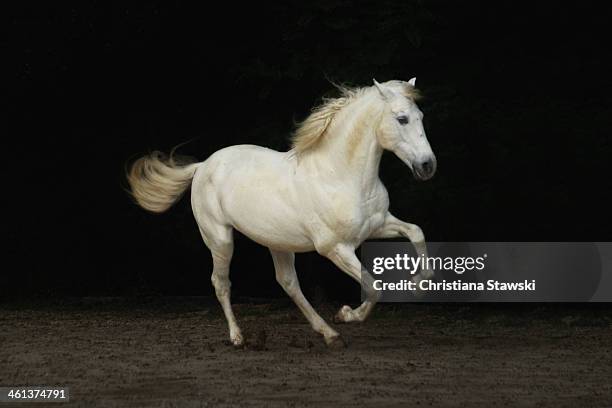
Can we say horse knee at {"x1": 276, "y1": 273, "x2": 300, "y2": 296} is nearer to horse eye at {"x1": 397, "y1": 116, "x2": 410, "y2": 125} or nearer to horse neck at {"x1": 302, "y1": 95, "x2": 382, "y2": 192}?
horse neck at {"x1": 302, "y1": 95, "x2": 382, "y2": 192}

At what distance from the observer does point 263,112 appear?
38.3 ft

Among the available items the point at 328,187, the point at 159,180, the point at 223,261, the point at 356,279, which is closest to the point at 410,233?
the point at 356,279

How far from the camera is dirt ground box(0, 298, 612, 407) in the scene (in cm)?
621

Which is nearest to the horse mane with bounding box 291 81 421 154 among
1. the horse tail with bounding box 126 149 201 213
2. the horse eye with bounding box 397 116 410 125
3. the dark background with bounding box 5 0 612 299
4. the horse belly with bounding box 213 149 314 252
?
the horse belly with bounding box 213 149 314 252

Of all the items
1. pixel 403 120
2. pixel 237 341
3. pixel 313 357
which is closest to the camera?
pixel 403 120

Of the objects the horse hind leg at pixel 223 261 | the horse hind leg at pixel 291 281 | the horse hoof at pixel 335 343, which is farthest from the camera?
the horse hind leg at pixel 223 261

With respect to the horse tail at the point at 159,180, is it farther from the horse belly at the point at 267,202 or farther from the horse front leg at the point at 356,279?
the horse front leg at the point at 356,279

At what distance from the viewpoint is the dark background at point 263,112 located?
1083cm

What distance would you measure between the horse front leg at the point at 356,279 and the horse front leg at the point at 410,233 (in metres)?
0.27

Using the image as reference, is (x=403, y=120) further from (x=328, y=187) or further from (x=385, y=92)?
(x=328, y=187)

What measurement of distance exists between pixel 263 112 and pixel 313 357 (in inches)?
177

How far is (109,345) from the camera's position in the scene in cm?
859

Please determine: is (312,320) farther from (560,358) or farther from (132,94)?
(132,94)

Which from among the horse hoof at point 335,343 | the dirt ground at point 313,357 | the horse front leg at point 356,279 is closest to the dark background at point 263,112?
the dirt ground at point 313,357
